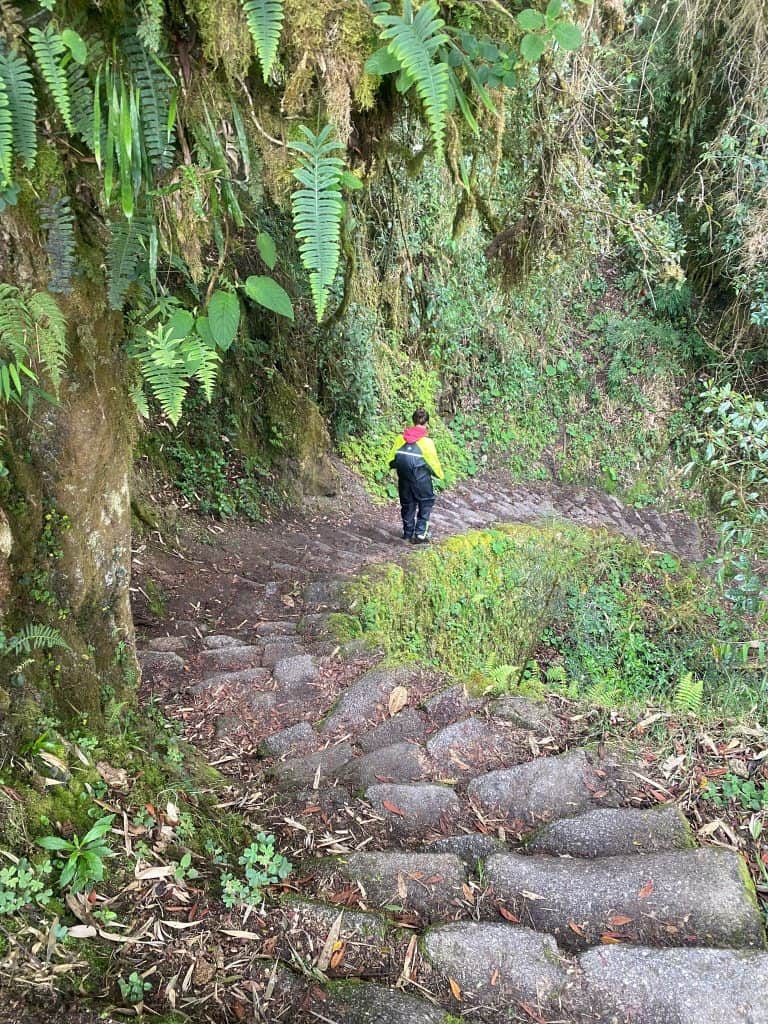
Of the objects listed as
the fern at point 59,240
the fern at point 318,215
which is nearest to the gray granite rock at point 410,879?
the fern at point 318,215

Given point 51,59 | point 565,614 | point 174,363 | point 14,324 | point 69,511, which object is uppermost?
point 51,59

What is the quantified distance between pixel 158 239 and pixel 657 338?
1258 cm

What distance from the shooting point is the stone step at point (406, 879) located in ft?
7.35

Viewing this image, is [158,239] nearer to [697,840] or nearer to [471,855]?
[471,855]

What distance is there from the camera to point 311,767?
10.5 ft

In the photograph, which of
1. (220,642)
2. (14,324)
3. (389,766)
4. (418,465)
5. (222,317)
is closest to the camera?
(14,324)

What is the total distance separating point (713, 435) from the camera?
5.04 m

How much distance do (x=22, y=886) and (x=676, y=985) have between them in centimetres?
182

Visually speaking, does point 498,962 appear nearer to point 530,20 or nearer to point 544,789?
point 544,789

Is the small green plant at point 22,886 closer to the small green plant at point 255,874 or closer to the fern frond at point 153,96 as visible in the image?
the small green plant at point 255,874

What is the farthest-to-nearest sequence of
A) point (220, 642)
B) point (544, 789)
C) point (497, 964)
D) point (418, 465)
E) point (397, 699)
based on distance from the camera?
point (418, 465) → point (220, 642) → point (397, 699) → point (544, 789) → point (497, 964)

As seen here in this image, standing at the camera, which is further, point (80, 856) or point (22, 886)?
point (80, 856)

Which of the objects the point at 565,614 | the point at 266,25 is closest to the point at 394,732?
the point at 266,25

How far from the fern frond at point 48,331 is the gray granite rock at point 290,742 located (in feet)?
6.90
